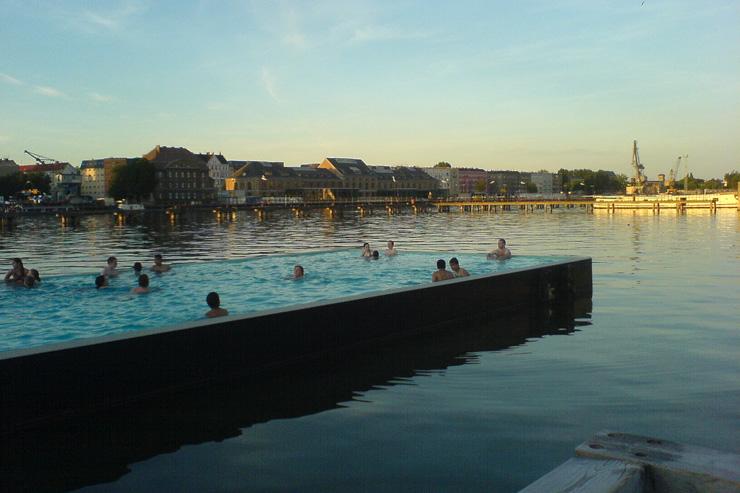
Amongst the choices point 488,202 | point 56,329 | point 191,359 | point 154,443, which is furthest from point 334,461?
point 488,202

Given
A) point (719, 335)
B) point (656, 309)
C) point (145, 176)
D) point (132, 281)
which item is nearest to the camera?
point (719, 335)

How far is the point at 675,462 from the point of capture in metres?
2.74

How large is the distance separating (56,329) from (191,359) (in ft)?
21.0

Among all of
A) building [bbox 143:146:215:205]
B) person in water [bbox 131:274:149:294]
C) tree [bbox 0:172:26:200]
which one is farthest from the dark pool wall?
tree [bbox 0:172:26:200]

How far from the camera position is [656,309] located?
16797mm

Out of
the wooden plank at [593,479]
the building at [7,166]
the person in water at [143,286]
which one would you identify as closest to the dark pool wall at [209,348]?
the wooden plank at [593,479]

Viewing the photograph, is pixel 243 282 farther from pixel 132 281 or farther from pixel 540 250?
pixel 540 250

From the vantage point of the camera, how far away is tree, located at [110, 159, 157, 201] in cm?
13562

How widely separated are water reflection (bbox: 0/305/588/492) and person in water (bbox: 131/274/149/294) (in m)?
8.34

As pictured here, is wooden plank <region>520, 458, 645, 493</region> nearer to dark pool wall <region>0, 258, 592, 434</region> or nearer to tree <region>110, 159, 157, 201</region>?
dark pool wall <region>0, 258, 592, 434</region>

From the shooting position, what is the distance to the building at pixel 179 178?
149 m

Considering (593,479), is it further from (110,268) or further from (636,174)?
(636,174)

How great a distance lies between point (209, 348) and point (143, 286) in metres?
9.16

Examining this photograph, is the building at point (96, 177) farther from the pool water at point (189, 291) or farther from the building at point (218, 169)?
the pool water at point (189, 291)
